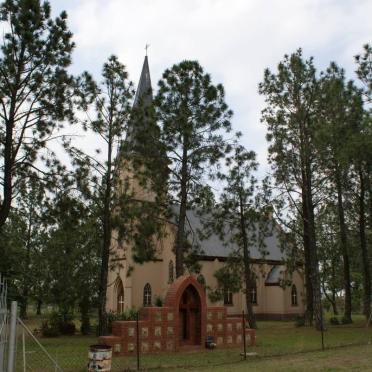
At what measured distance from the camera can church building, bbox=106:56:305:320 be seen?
39.7 metres

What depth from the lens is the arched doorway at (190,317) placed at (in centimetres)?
1916

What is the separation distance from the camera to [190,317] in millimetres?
19297

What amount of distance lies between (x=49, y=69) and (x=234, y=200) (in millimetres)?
16533

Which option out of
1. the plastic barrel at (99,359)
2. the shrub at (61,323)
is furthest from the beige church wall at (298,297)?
the plastic barrel at (99,359)

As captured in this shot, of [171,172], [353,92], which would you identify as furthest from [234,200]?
[353,92]

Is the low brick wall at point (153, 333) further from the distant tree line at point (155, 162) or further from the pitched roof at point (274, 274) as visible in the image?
the pitched roof at point (274, 274)

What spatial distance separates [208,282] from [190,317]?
23.5 metres

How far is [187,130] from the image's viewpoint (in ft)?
77.9

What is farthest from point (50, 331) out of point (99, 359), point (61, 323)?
point (99, 359)

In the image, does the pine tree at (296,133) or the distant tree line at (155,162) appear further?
the pine tree at (296,133)

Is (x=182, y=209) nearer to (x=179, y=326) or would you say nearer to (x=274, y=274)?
(x=179, y=326)

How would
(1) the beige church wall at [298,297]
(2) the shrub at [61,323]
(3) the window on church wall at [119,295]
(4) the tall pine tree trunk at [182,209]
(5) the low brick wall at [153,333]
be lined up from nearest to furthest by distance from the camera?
1. (5) the low brick wall at [153,333]
2. (4) the tall pine tree trunk at [182,209]
3. (2) the shrub at [61,323]
4. (3) the window on church wall at [119,295]
5. (1) the beige church wall at [298,297]

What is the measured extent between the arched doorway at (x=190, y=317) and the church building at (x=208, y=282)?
56.5 feet

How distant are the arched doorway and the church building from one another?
17.2m
